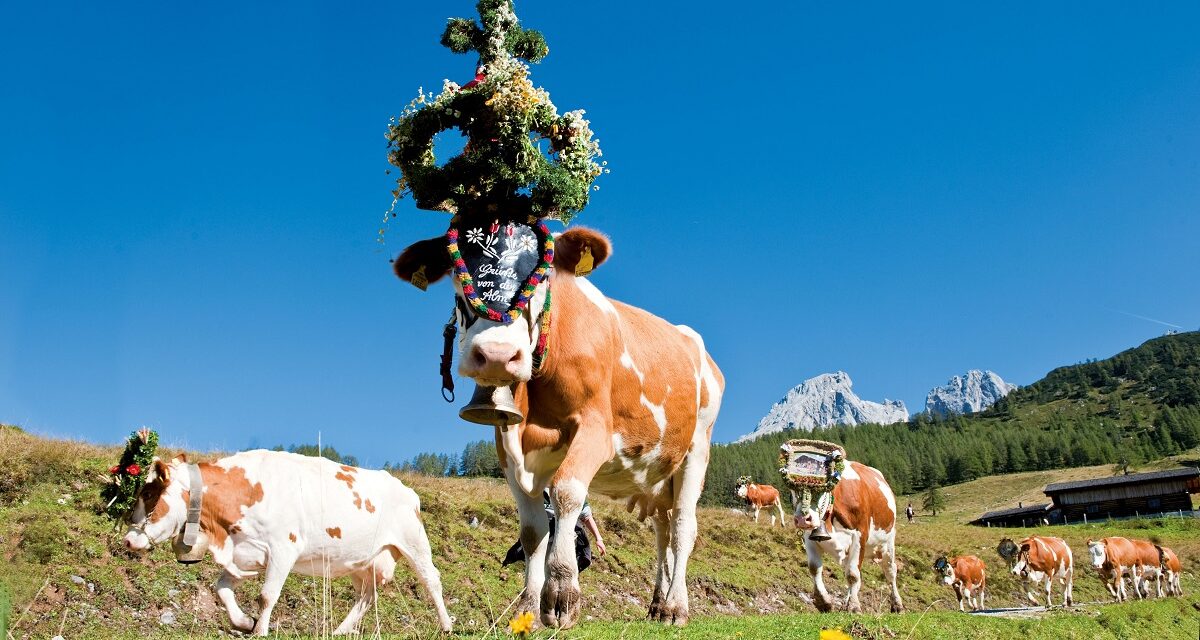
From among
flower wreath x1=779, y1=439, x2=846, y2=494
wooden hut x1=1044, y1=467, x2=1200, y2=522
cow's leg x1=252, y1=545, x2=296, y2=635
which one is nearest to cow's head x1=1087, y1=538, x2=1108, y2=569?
flower wreath x1=779, y1=439, x2=846, y2=494

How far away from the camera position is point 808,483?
44.8 ft

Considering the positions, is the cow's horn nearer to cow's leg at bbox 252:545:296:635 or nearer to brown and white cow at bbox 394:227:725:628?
brown and white cow at bbox 394:227:725:628

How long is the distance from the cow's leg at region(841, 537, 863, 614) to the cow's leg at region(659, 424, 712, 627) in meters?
6.66

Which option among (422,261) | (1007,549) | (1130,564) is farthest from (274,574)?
(1130,564)

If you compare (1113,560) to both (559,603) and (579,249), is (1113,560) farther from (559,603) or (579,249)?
(559,603)

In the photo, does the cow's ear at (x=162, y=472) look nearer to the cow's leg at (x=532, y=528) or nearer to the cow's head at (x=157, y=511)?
the cow's head at (x=157, y=511)

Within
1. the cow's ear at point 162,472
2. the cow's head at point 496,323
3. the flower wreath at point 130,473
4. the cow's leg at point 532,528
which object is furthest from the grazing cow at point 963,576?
the flower wreath at point 130,473

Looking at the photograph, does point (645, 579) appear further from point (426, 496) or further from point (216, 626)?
point (216, 626)

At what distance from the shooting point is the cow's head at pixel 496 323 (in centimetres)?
470

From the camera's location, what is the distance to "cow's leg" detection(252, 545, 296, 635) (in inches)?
312

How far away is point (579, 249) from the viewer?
579 centimetres

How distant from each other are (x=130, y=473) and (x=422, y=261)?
4.70 metres

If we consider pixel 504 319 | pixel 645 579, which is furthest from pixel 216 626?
pixel 645 579

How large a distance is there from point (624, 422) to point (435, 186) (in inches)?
85.2
